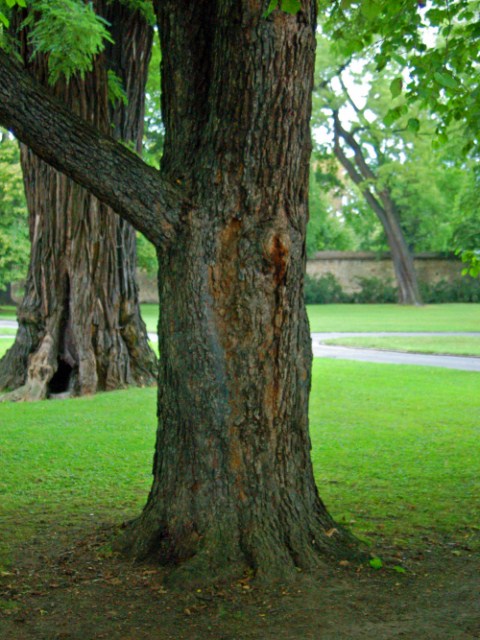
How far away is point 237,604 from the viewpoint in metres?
4.72

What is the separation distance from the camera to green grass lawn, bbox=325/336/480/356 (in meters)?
21.2

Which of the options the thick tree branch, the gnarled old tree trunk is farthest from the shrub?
the thick tree branch

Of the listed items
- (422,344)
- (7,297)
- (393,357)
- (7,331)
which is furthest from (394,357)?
(7,297)

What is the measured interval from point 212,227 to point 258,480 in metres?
1.54

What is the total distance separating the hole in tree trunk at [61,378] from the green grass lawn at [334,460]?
813 mm

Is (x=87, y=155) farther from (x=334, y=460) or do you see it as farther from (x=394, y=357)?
(x=394, y=357)

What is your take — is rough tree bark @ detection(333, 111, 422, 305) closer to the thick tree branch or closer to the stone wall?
the stone wall

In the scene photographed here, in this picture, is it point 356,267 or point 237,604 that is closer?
point 237,604

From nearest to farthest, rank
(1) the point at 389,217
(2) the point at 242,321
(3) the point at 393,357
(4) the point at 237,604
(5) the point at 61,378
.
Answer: (4) the point at 237,604, (2) the point at 242,321, (5) the point at 61,378, (3) the point at 393,357, (1) the point at 389,217

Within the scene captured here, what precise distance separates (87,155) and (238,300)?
123 centimetres

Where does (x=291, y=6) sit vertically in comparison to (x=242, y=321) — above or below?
above

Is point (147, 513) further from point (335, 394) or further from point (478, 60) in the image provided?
point (335, 394)

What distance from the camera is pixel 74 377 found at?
44.5 feet

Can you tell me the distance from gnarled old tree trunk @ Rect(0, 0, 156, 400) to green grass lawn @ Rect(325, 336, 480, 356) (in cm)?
966
